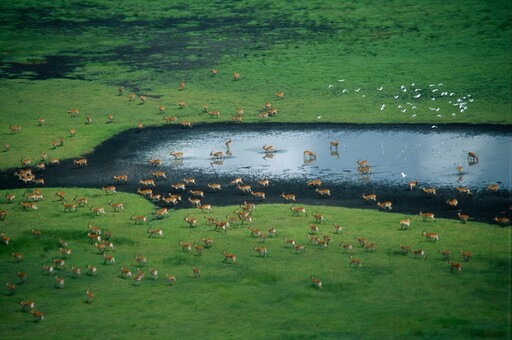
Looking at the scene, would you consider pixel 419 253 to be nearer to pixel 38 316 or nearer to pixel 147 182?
pixel 38 316

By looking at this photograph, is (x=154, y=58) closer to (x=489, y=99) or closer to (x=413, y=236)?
(x=489, y=99)

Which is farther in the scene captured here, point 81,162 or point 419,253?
point 81,162

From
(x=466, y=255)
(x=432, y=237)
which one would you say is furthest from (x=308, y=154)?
(x=466, y=255)

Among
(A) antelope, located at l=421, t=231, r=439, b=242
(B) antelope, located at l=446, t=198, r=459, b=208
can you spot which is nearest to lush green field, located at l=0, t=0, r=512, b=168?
(B) antelope, located at l=446, t=198, r=459, b=208

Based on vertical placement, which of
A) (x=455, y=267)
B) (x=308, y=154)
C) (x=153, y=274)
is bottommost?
(x=153, y=274)

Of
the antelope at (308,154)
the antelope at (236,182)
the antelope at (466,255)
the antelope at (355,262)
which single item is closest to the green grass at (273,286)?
the antelope at (466,255)

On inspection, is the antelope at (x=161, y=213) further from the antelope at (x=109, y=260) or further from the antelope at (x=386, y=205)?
the antelope at (x=386, y=205)
